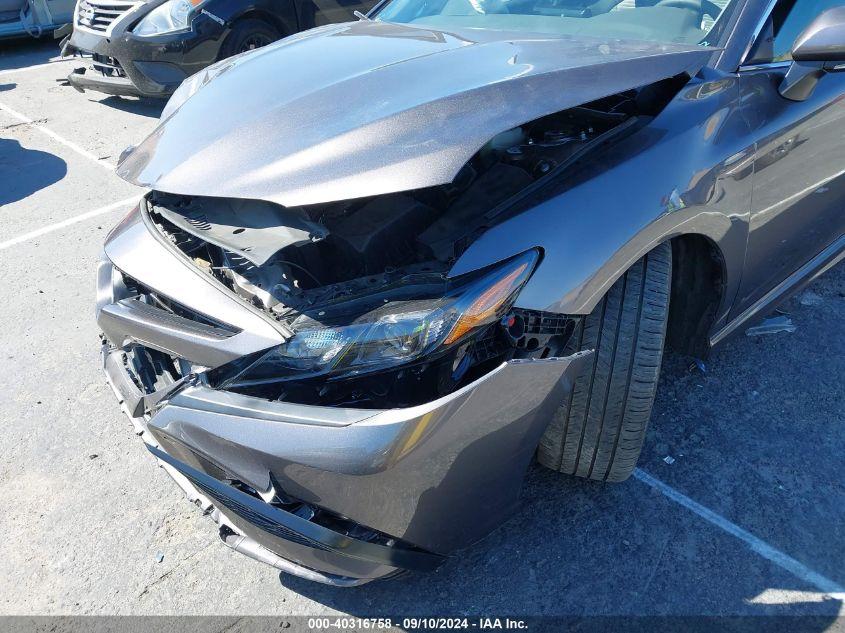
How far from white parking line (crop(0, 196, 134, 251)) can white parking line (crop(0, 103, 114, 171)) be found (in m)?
0.76

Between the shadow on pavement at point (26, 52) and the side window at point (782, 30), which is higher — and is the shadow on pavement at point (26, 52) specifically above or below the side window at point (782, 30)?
below

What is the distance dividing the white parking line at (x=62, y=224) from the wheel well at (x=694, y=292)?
146 inches

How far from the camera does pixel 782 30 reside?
2164 millimetres

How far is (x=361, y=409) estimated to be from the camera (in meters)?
1.51

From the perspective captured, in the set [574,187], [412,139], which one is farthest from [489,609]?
[412,139]

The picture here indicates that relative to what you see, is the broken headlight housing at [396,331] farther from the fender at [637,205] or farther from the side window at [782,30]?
the side window at [782,30]

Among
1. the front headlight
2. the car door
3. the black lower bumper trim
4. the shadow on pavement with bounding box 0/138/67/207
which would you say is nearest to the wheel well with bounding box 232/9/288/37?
the front headlight

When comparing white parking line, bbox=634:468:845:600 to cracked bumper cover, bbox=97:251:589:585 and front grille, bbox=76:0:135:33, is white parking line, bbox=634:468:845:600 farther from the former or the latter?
front grille, bbox=76:0:135:33

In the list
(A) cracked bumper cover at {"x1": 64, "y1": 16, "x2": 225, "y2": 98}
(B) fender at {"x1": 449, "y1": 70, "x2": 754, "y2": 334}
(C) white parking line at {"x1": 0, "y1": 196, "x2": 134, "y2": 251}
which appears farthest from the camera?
(A) cracked bumper cover at {"x1": 64, "y1": 16, "x2": 225, "y2": 98}

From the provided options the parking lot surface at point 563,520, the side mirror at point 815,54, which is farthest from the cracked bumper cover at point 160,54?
the side mirror at point 815,54

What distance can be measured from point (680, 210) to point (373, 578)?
4.13 feet

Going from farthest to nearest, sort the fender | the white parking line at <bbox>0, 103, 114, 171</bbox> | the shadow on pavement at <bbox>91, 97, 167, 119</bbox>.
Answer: the shadow on pavement at <bbox>91, 97, 167, 119</bbox> → the white parking line at <bbox>0, 103, 114, 171</bbox> → the fender

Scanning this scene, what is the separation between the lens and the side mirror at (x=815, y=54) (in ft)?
6.23

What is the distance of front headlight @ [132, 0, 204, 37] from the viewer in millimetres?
5492
